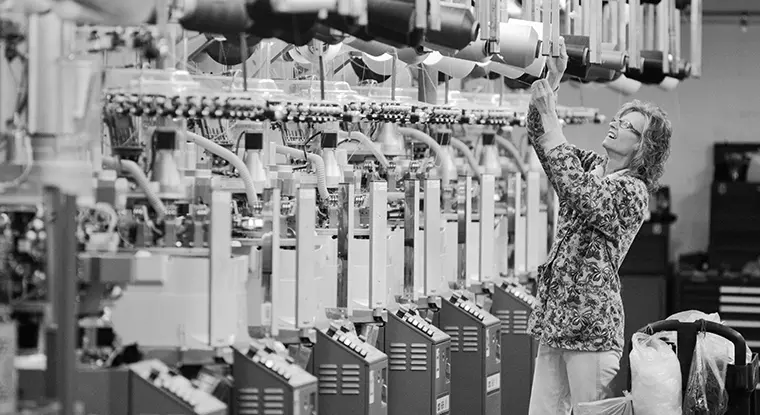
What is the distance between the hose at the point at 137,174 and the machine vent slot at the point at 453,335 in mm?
2928

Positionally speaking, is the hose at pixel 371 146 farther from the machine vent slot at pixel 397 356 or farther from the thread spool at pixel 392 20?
the thread spool at pixel 392 20

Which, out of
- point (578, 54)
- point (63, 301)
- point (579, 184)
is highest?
point (578, 54)

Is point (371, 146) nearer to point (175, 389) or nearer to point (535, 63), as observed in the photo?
point (535, 63)

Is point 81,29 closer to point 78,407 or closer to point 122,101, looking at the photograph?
point 122,101

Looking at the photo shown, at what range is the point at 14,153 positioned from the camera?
3.71 metres

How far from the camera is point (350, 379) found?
5.65 metres

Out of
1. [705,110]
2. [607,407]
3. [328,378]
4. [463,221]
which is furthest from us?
[705,110]

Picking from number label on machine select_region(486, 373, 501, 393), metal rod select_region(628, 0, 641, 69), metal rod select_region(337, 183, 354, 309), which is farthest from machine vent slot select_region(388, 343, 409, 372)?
metal rod select_region(628, 0, 641, 69)

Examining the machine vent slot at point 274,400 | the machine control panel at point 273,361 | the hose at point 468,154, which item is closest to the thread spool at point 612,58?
the hose at point 468,154

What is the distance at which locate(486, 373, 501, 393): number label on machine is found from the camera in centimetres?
→ 731

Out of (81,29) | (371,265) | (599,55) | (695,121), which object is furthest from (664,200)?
(81,29)

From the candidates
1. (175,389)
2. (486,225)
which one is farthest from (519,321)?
(175,389)

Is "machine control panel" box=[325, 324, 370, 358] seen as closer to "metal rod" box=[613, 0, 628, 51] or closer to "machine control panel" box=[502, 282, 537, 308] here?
"machine control panel" box=[502, 282, 537, 308]

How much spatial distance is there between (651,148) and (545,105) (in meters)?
0.47
